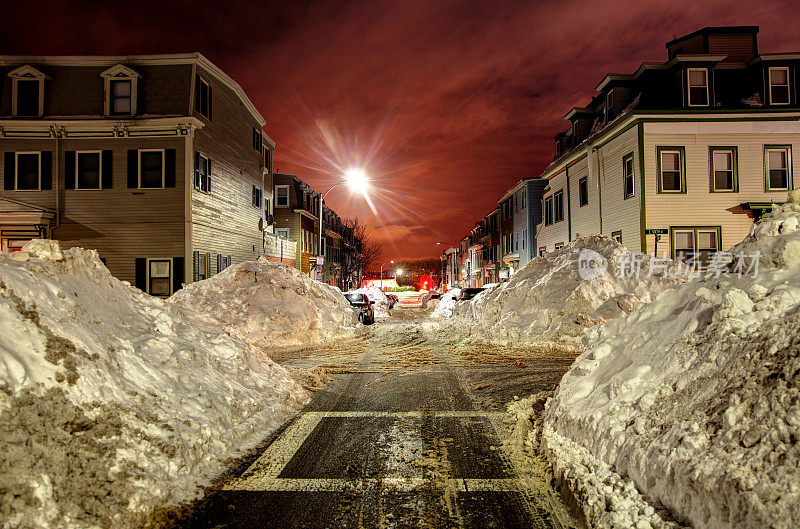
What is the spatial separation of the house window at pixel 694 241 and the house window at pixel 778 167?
3.13 meters

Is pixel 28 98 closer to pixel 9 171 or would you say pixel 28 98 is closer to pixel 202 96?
pixel 9 171

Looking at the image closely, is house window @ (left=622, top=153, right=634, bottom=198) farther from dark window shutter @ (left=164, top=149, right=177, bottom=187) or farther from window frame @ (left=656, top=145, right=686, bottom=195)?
dark window shutter @ (left=164, top=149, right=177, bottom=187)

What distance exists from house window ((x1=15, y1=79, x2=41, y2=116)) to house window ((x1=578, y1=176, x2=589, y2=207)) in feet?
86.0

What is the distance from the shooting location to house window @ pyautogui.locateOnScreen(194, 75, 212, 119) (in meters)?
21.2

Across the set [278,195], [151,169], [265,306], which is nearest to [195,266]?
[151,169]

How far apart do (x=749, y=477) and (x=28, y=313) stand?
614cm

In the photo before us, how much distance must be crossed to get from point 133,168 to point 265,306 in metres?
10.1

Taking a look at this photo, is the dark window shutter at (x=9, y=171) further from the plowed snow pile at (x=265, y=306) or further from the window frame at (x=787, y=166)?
the window frame at (x=787, y=166)

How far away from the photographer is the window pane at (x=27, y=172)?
20422 mm

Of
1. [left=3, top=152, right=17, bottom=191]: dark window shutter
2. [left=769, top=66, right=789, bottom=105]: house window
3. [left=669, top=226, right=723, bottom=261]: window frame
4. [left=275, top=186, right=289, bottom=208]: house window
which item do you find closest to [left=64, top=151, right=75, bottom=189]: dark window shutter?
[left=3, top=152, right=17, bottom=191]: dark window shutter

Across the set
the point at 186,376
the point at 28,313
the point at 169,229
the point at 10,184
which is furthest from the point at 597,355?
the point at 10,184

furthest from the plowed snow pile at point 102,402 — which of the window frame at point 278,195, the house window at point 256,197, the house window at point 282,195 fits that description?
the house window at point 282,195

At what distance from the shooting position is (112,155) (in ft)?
67.8

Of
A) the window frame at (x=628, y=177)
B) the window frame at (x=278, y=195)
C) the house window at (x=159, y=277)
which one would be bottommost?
the house window at (x=159, y=277)
